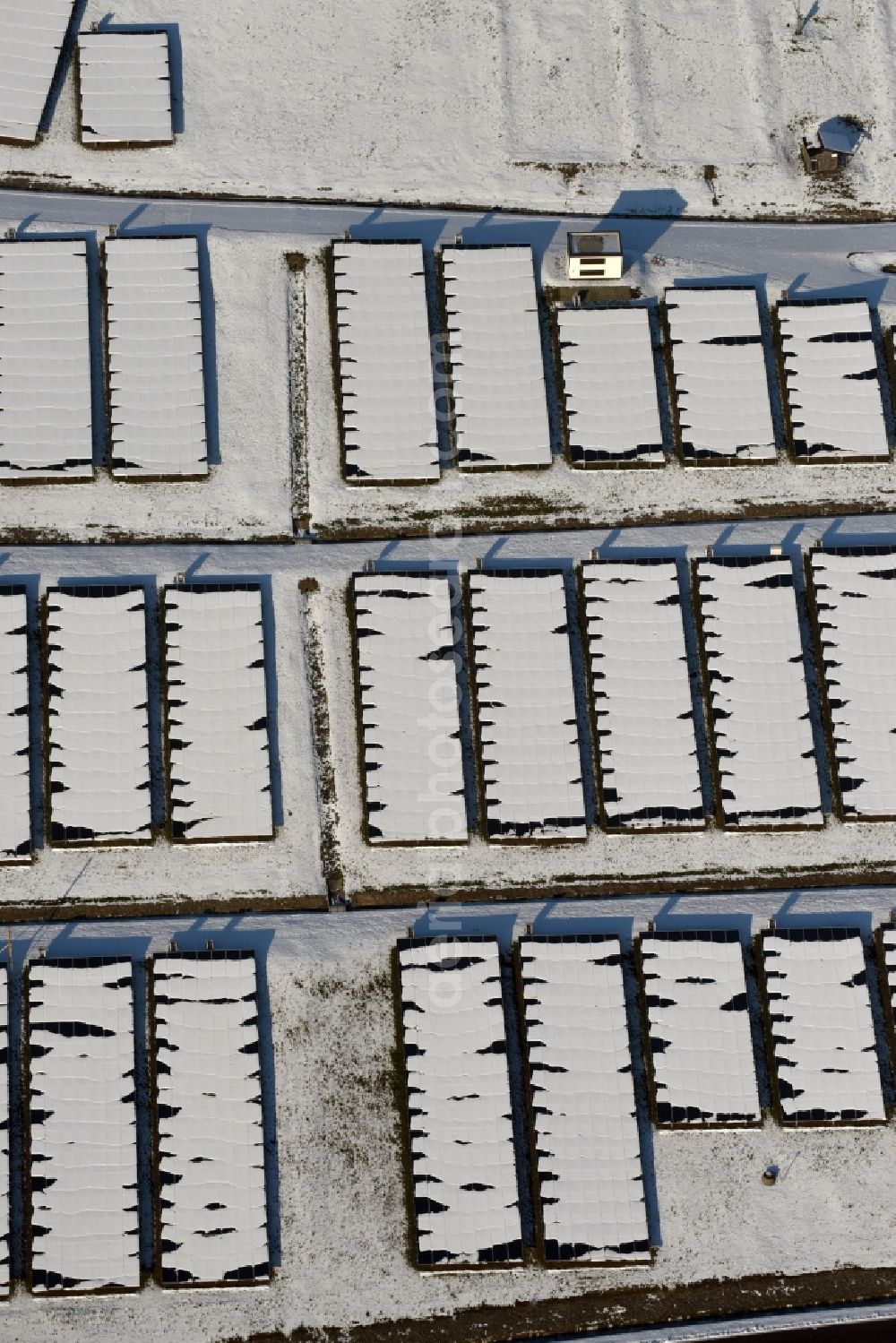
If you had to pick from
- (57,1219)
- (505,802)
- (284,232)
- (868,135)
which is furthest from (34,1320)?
(868,135)

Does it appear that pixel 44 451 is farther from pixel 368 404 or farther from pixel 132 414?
pixel 368 404

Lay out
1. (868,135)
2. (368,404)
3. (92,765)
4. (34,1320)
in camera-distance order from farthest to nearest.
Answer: (868,135) < (368,404) < (92,765) < (34,1320)

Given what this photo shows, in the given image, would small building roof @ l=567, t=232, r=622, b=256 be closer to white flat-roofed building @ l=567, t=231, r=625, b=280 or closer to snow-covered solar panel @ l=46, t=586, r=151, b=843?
white flat-roofed building @ l=567, t=231, r=625, b=280

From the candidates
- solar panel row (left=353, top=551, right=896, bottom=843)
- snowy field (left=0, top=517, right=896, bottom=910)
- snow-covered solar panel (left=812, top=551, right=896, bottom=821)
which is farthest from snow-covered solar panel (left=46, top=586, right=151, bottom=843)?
snow-covered solar panel (left=812, top=551, right=896, bottom=821)

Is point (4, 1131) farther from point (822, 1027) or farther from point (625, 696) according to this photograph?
point (822, 1027)

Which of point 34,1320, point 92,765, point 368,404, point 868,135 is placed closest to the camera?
point 34,1320

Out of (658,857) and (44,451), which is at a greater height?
(44,451)

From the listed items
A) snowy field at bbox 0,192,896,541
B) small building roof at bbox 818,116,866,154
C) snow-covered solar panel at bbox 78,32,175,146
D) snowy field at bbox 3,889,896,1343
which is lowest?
snowy field at bbox 3,889,896,1343
